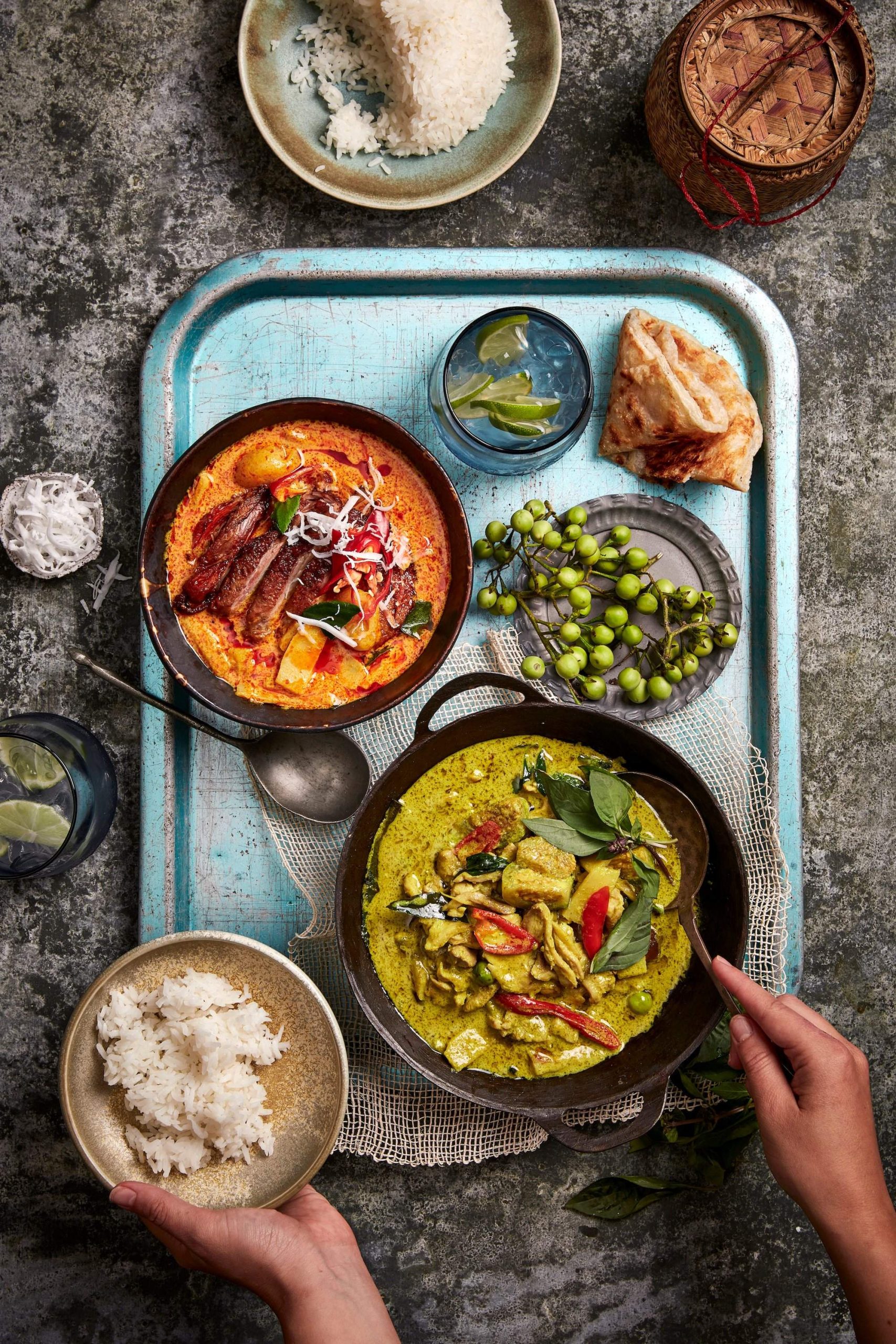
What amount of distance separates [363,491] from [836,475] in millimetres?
1699

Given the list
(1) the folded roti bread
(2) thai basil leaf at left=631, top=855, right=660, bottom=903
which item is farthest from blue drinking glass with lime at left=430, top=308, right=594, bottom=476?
(2) thai basil leaf at left=631, top=855, right=660, bottom=903

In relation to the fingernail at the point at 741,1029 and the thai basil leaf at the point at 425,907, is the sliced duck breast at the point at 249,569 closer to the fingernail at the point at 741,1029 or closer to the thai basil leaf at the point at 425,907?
the thai basil leaf at the point at 425,907

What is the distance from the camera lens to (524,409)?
8.64 ft

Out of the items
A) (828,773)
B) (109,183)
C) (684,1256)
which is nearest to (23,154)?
(109,183)

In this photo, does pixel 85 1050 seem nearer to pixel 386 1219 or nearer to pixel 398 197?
pixel 386 1219

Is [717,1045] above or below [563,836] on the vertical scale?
below

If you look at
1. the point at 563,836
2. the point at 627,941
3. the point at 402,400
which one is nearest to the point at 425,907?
the point at 563,836

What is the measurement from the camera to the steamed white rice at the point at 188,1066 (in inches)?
95.4

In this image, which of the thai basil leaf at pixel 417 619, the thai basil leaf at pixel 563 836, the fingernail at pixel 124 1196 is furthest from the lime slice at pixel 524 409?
the fingernail at pixel 124 1196

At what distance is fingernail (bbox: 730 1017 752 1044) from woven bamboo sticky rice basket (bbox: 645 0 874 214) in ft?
7.90

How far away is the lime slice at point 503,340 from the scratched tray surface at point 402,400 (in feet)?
0.73

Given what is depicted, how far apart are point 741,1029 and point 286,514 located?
1836 mm

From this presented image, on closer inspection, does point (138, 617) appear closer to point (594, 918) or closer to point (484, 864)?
point (484, 864)

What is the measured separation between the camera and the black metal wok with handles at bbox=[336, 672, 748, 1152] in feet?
7.90
